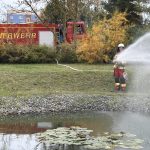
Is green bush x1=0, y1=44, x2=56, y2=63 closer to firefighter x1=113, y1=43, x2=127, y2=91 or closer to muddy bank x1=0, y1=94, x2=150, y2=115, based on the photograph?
firefighter x1=113, y1=43, x2=127, y2=91

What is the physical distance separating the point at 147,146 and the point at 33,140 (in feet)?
10.3

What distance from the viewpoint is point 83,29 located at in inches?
1508

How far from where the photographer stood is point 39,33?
118ft

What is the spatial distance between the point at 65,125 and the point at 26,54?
42.6 feet

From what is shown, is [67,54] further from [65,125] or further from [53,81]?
[65,125]

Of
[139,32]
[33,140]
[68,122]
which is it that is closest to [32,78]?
[68,122]

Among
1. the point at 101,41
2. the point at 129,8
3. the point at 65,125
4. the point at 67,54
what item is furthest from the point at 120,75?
the point at 129,8

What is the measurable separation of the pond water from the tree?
69.7 feet

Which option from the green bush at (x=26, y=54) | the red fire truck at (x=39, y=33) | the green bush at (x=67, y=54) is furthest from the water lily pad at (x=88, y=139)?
the red fire truck at (x=39, y=33)

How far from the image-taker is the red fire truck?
34.6 m

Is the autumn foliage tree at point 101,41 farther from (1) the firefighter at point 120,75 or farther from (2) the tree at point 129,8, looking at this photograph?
(2) the tree at point 129,8

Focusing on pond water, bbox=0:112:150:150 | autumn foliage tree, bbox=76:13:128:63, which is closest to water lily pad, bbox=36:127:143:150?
pond water, bbox=0:112:150:150

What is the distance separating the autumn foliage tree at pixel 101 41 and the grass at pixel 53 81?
158 inches

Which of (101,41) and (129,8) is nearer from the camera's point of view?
(101,41)
